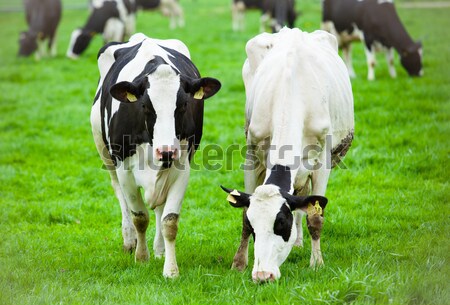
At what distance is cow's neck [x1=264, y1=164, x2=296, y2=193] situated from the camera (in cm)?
558

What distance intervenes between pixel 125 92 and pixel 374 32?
10.4m

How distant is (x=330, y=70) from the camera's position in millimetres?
6605

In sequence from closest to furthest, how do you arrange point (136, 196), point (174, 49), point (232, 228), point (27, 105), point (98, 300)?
point (98, 300), point (136, 196), point (174, 49), point (232, 228), point (27, 105)

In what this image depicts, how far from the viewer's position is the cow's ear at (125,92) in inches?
225

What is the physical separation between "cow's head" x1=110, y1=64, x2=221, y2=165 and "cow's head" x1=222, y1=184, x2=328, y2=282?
1.96ft

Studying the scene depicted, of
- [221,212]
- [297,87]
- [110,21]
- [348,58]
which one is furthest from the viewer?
[110,21]

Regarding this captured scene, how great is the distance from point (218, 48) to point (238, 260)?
1294cm

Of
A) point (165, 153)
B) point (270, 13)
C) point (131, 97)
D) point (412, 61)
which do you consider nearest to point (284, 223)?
point (165, 153)

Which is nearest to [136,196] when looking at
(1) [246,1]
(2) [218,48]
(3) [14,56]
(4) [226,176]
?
(4) [226,176]

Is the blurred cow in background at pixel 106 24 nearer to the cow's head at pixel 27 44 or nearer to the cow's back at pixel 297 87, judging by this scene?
the cow's head at pixel 27 44

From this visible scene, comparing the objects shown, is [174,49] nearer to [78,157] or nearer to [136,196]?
[136,196]

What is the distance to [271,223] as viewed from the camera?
5.29 metres

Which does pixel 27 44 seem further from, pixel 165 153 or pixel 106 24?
pixel 165 153

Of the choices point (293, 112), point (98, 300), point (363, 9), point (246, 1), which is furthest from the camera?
point (246, 1)
